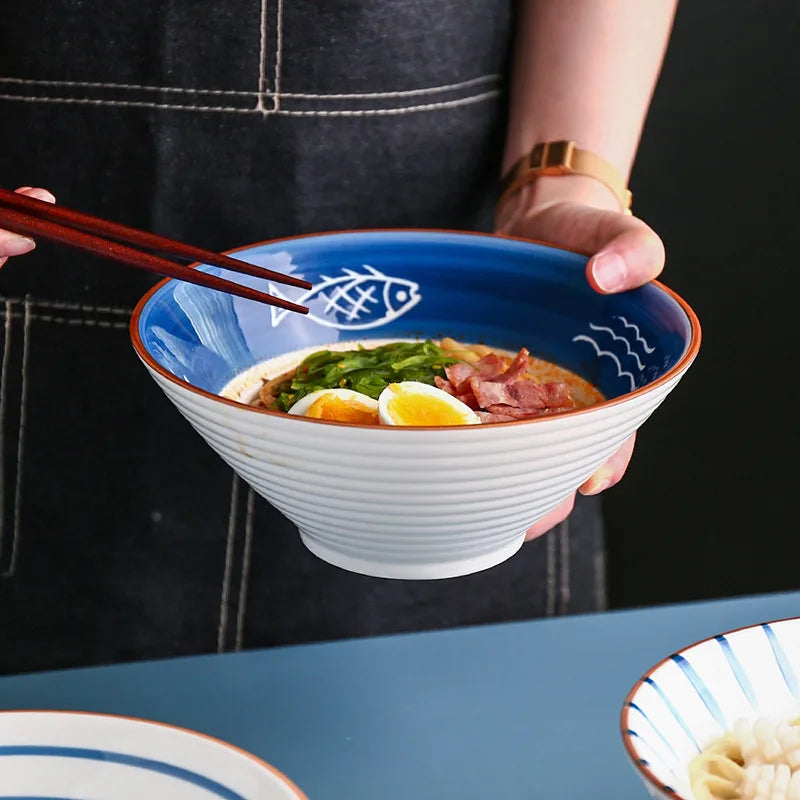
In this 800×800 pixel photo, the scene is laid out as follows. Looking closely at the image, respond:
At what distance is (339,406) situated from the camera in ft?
Answer: 2.94

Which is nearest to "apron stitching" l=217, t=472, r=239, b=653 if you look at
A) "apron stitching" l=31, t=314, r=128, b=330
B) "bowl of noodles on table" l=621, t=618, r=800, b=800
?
"apron stitching" l=31, t=314, r=128, b=330

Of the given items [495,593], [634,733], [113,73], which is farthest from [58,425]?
[634,733]

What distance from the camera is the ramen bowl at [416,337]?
67cm

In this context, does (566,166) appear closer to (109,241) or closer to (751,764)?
(109,241)

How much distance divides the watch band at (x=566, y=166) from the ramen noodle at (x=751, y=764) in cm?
68

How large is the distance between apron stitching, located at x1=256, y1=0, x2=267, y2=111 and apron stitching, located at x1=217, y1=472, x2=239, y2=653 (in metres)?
0.43

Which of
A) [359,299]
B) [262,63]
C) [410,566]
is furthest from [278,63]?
[410,566]

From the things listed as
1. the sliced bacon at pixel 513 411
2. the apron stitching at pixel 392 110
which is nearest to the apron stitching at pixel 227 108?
the apron stitching at pixel 392 110

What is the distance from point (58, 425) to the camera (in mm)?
1267

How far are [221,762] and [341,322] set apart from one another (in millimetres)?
506

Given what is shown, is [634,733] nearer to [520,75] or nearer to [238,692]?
[238,692]

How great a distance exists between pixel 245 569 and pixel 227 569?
0.02 m

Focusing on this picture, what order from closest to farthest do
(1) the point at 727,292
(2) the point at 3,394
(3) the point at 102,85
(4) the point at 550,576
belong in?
(3) the point at 102,85, (2) the point at 3,394, (4) the point at 550,576, (1) the point at 727,292

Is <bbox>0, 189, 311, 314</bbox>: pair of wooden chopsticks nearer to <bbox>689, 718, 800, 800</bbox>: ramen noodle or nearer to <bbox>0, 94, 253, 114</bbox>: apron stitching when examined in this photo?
<bbox>0, 94, 253, 114</bbox>: apron stitching
